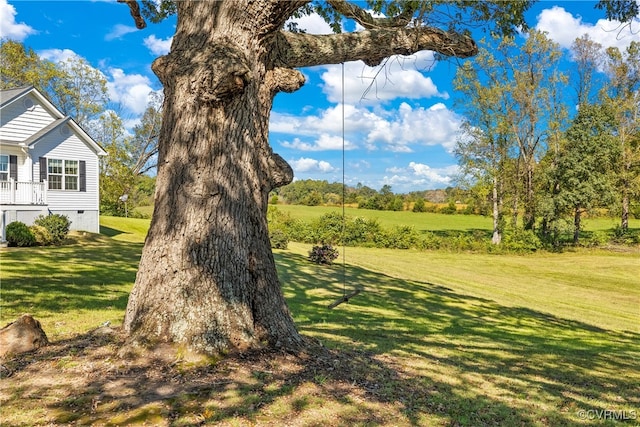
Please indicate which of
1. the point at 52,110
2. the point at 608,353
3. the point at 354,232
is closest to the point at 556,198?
the point at 354,232

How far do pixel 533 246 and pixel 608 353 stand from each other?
23246 millimetres

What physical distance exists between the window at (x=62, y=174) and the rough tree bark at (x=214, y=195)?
19346 mm

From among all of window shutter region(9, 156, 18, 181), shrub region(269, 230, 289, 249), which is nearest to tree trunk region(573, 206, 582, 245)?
shrub region(269, 230, 289, 249)

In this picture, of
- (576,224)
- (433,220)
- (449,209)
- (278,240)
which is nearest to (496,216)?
(576,224)

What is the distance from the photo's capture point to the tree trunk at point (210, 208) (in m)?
3.66

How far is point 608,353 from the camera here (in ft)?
23.4

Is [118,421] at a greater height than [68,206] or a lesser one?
lesser

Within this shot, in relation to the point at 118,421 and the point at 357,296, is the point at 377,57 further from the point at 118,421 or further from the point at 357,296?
the point at 357,296

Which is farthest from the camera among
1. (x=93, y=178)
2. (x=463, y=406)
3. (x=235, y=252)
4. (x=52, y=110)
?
(x=93, y=178)

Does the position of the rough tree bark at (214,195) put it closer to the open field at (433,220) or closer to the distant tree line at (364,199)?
the open field at (433,220)

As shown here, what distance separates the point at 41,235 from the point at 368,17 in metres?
15.6

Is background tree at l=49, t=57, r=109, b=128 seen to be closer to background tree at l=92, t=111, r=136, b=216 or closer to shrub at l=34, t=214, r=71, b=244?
background tree at l=92, t=111, r=136, b=216

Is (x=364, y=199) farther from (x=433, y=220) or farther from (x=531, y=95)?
(x=531, y=95)

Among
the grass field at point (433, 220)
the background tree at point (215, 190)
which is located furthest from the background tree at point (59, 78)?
the background tree at point (215, 190)
